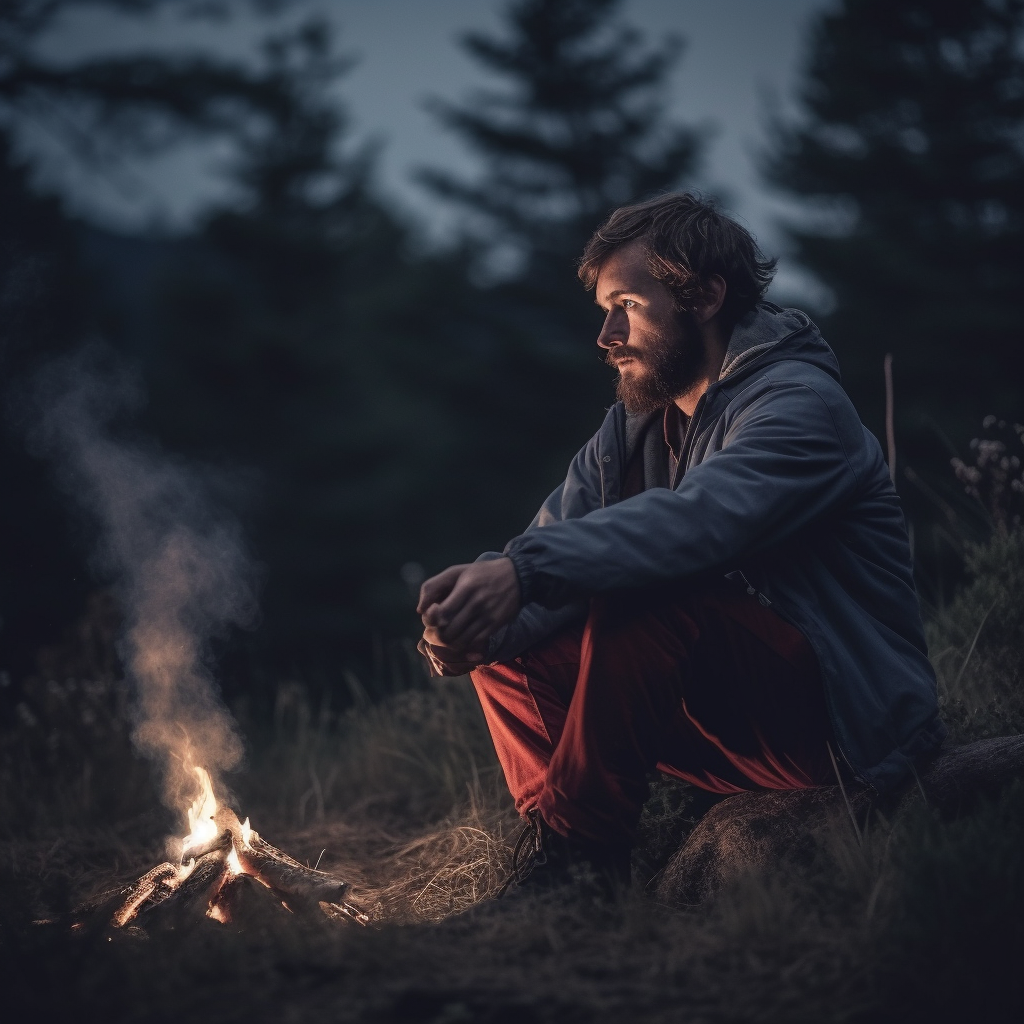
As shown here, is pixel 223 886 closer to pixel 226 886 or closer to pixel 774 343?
pixel 226 886

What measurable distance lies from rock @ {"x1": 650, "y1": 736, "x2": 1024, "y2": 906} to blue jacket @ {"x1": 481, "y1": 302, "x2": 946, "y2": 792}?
0.28ft

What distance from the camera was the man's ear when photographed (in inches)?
120

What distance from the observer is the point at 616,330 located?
10.3ft

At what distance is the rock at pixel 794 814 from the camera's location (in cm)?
248

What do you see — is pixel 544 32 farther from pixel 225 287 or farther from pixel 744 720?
pixel 744 720

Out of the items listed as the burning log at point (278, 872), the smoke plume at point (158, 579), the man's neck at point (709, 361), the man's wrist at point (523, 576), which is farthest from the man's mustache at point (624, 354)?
the smoke plume at point (158, 579)

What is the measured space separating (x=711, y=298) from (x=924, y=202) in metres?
14.9

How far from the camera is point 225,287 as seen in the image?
19.6 meters

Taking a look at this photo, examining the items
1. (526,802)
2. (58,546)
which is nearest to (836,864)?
(526,802)

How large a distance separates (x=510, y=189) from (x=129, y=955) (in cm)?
1844

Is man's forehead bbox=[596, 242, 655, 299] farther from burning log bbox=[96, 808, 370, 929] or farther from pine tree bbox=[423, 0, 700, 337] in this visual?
pine tree bbox=[423, 0, 700, 337]

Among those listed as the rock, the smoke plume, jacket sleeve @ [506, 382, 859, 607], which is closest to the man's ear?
jacket sleeve @ [506, 382, 859, 607]

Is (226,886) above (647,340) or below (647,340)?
below

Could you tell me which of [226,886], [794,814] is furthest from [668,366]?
[226,886]
